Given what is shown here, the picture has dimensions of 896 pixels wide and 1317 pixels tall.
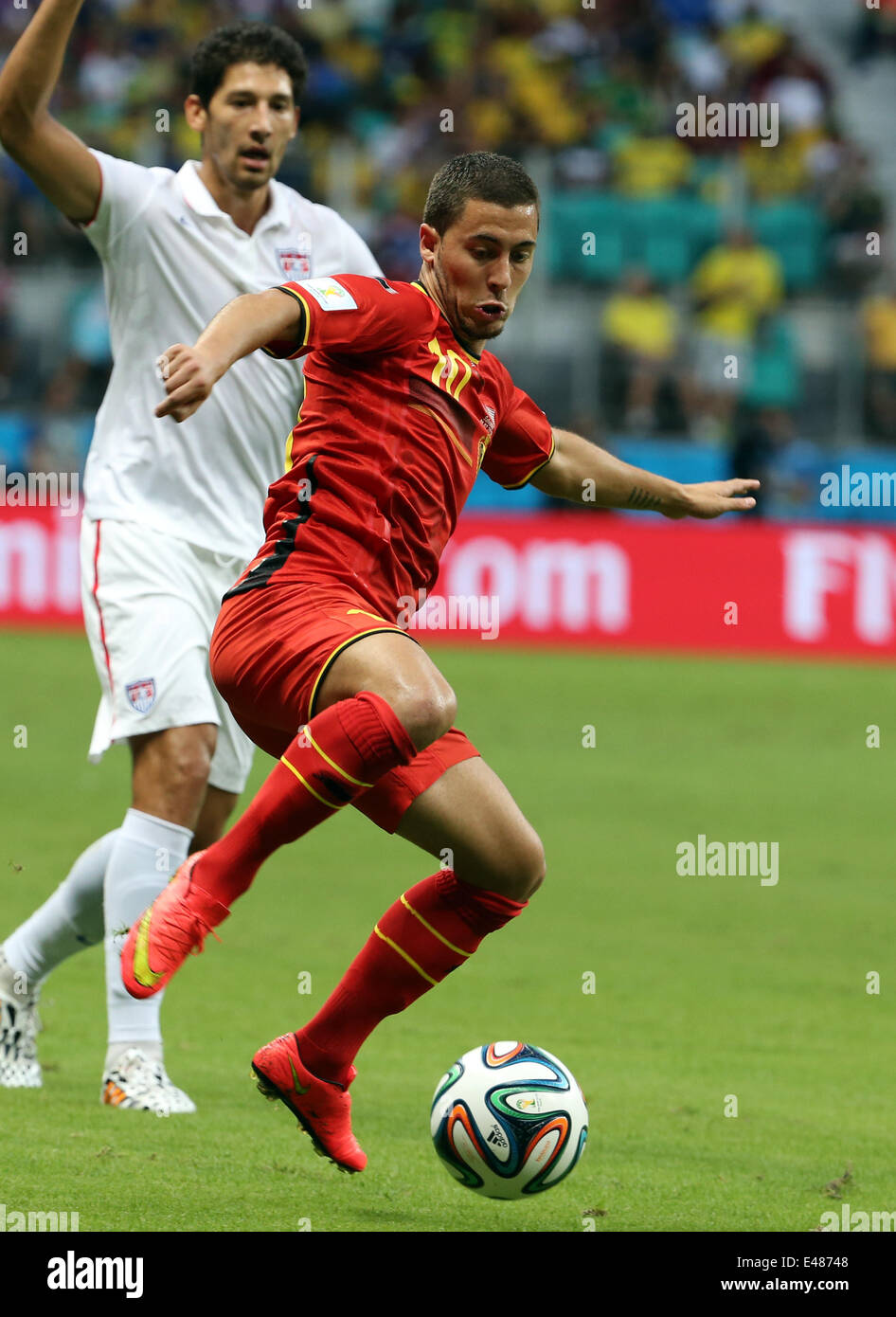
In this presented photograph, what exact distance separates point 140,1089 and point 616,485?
1.99 meters

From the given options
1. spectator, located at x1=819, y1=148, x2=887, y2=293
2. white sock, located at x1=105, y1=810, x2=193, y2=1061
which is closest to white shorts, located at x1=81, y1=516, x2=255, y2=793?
white sock, located at x1=105, y1=810, x2=193, y2=1061

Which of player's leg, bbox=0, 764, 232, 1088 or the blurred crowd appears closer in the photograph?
player's leg, bbox=0, 764, 232, 1088

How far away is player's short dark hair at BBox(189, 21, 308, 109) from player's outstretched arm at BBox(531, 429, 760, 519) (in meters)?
1.42

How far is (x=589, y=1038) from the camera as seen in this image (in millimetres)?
6223

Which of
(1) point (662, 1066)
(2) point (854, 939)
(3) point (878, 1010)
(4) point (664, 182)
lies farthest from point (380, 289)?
(4) point (664, 182)

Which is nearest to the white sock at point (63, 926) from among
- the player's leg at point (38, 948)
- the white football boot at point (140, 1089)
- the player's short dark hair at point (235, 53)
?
the player's leg at point (38, 948)

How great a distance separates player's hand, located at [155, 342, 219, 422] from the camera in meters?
3.72

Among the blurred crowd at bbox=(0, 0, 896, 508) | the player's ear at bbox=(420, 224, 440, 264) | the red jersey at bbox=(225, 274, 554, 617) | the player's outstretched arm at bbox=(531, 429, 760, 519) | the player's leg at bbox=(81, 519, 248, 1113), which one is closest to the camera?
the red jersey at bbox=(225, 274, 554, 617)

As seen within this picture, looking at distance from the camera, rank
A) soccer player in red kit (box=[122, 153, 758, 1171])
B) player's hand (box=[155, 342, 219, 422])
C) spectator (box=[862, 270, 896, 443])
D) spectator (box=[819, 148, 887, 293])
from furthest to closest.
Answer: spectator (box=[819, 148, 887, 293]) → spectator (box=[862, 270, 896, 443]) → soccer player in red kit (box=[122, 153, 758, 1171]) → player's hand (box=[155, 342, 219, 422])

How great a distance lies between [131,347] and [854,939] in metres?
3.97

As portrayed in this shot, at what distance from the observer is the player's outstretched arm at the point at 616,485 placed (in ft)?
16.6

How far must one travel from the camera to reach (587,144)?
20.0 m

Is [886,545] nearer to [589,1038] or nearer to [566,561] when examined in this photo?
[566,561]

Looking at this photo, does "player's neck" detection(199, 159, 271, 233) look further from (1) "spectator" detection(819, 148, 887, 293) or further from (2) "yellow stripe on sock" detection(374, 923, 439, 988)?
(1) "spectator" detection(819, 148, 887, 293)
